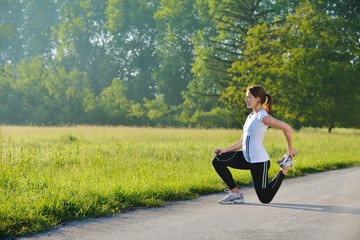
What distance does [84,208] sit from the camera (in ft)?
21.3

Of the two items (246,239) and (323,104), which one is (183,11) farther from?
(246,239)

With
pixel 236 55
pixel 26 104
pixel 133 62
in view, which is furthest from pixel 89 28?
pixel 236 55

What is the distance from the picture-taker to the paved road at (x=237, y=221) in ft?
17.4

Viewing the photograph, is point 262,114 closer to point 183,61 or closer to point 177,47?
point 183,61

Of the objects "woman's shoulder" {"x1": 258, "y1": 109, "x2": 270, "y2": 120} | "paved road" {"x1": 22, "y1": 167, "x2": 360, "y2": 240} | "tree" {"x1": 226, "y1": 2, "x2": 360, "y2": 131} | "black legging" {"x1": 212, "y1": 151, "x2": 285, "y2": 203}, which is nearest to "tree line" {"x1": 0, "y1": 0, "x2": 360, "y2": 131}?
"tree" {"x1": 226, "y1": 2, "x2": 360, "y2": 131}

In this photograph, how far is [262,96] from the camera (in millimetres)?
6598

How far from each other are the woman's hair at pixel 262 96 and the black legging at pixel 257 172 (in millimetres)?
830

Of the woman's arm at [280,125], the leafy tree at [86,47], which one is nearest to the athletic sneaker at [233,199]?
the woman's arm at [280,125]

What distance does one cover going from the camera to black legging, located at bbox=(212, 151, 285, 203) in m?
6.60

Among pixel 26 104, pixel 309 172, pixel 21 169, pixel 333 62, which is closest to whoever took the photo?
pixel 21 169

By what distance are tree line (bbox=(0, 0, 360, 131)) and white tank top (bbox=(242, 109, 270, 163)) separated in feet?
82.1

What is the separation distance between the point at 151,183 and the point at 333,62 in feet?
88.1

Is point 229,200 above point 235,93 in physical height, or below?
below

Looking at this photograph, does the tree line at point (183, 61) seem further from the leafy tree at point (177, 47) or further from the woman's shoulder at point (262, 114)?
the woman's shoulder at point (262, 114)
